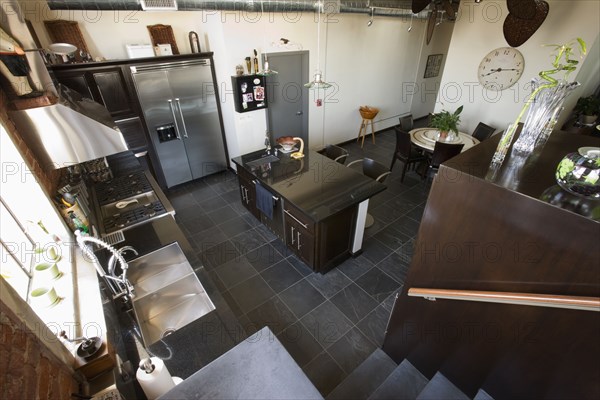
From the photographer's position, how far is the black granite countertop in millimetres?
2799

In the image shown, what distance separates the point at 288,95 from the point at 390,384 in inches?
185

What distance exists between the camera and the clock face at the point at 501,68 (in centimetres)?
419

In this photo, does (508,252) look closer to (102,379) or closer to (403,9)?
Answer: (102,379)

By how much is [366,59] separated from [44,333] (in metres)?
6.42

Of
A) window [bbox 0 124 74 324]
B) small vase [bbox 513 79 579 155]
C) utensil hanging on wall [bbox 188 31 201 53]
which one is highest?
utensil hanging on wall [bbox 188 31 201 53]

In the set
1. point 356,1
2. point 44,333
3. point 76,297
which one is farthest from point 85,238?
point 356,1

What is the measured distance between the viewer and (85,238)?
1614 millimetres

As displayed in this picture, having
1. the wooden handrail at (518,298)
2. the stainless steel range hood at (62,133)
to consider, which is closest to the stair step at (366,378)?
the wooden handrail at (518,298)

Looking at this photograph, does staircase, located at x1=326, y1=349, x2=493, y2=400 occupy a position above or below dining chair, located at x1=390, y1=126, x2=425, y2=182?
below

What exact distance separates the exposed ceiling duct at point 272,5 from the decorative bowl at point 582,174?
402cm

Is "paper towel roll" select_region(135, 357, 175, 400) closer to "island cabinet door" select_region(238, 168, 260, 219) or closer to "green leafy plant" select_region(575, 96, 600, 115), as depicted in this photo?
"island cabinet door" select_region(238, 168, 260, 219)

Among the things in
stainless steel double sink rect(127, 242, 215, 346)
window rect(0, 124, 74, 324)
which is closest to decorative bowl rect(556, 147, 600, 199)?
stainless steel double sink rect(127, 242, 215, 346)

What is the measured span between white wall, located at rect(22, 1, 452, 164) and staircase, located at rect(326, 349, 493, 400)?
3.96 m

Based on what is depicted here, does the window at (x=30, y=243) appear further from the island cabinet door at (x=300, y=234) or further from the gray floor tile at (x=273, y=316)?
the island cabinet door at (x=300, y=234)
